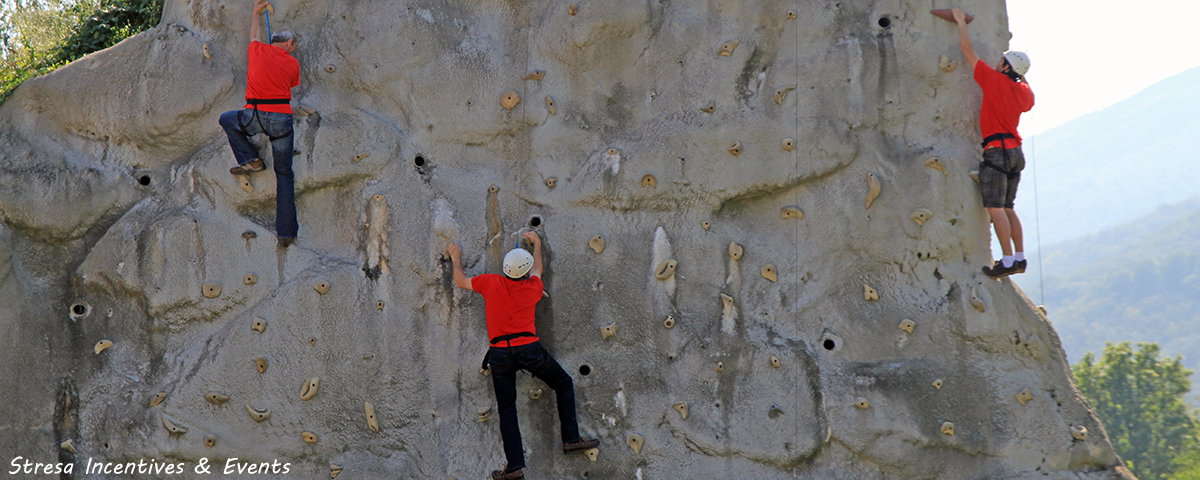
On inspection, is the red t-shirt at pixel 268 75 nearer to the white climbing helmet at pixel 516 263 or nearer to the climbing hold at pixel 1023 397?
the white climbing helmet at pixel 516 263

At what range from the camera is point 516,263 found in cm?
513

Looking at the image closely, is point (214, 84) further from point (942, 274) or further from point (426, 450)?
point (942, 274)

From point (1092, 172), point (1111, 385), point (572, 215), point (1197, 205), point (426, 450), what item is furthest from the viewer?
point (1092, 172)

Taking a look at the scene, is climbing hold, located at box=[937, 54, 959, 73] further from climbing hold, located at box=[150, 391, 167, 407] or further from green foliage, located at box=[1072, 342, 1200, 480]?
green foliage, located at box=[1072, 342, 1200, 480]

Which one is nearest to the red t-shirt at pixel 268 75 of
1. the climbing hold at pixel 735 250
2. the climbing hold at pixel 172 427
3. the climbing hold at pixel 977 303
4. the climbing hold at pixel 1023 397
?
the climbing hold at pixel 172 427

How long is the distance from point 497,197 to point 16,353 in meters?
3.49

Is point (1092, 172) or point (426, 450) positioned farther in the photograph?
point (1092, 172)

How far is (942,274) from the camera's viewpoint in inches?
225

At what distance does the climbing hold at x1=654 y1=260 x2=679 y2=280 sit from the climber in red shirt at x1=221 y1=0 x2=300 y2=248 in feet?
8.39

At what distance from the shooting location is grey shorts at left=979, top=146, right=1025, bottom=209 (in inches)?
221

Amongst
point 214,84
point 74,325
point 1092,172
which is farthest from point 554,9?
point 1092,172

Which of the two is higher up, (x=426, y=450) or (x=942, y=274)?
(x=942, y=274)

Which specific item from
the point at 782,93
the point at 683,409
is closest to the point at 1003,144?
the point at 782,93

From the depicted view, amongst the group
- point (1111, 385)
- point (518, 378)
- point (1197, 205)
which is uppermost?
point (1197, 205)
